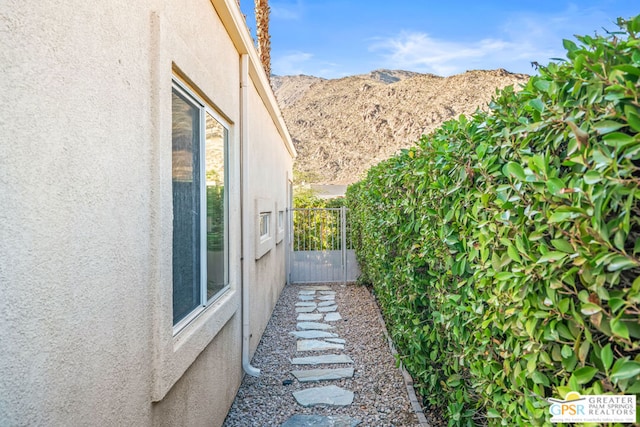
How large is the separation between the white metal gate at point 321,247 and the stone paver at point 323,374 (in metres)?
6.17

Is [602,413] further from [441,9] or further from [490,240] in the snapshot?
[441,9]

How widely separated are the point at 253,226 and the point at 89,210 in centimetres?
409

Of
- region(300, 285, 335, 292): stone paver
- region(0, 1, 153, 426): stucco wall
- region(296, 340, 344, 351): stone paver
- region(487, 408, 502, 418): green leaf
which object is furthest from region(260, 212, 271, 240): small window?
region(487, 408, 502, 418): green leaf

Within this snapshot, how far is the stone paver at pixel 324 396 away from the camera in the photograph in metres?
4.39

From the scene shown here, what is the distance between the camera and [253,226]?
5770mm

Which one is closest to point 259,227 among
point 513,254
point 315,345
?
point 315,345

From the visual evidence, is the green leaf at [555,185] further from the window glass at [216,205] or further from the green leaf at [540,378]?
the window glass at [216,205]

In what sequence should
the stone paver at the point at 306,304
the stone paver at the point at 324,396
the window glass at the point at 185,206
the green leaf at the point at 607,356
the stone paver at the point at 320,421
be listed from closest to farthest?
the green leaf at the point at 607,356
the window glass at the point at 185,206
the stone paver at the point at 320,421
the stone paver at the point at 324,396
the stone paver at the point at 306,304

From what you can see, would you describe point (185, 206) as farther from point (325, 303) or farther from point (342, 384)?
point (325, 303)

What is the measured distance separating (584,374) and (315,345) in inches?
200

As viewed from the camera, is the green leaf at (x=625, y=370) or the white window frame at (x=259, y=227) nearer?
the green leaf at (x=625, y=370)

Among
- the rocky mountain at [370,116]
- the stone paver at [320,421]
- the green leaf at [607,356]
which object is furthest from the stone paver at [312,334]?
the rocky mountain at [370,116]

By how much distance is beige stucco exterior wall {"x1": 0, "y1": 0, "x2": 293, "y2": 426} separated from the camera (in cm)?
129

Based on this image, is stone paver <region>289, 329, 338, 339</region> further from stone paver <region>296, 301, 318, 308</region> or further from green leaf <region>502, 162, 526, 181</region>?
green leaf <region>502, 162, 526, 181</region>
